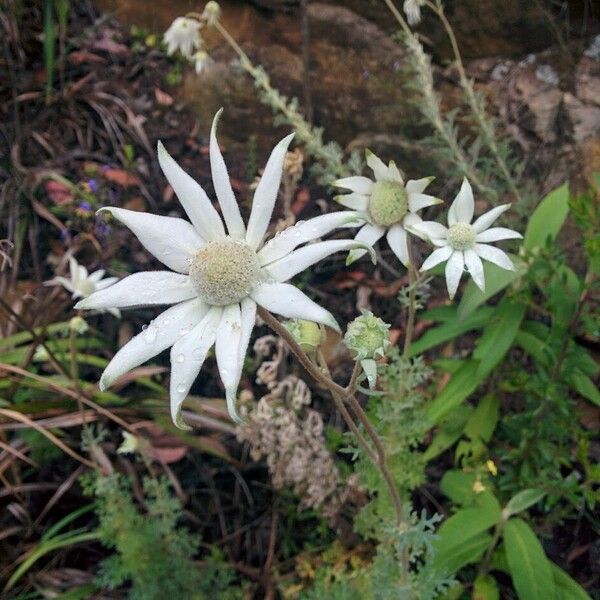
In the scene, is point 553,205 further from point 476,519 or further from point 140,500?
point 140,500

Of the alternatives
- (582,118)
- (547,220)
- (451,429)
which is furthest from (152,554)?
(582,118)

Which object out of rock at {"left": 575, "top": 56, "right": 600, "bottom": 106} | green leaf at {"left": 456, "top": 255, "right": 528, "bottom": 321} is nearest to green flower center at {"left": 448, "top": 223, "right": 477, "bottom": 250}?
green leaf at {"left": 456, "top": 255, "right": 528, "bottom": 321}

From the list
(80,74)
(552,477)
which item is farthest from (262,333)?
(80,74)

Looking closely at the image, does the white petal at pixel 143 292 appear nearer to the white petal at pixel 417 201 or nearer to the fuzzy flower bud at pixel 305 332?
the fuzzy flower bud at pixel 305 332

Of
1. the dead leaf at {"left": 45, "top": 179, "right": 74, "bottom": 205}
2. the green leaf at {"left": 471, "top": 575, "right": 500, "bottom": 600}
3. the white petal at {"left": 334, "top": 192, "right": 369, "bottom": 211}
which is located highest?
the white petal at {"left": 334, "top": 192, "right": 369, "bottom": 211}

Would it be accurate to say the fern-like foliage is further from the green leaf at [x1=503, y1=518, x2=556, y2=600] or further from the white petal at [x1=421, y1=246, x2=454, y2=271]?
the white petal at [x1=421, y1=246, x2=454, y2=271]

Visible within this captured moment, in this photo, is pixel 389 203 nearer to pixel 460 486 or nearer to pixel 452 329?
pixel 452 329

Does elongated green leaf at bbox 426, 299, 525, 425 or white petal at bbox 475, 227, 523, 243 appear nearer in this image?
white petal at bbox 475, 227, 523, 243
